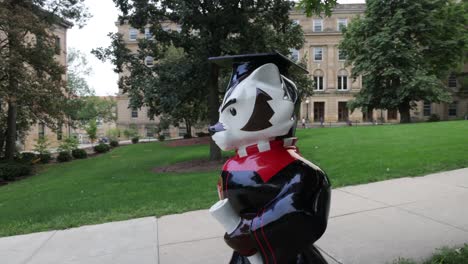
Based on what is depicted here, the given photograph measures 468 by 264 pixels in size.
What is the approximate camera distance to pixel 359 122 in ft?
160

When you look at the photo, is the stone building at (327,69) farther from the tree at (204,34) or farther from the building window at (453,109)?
the tree at (204,34)

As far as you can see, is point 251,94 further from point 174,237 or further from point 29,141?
point 29,141

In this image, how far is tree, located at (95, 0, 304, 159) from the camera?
1052cm

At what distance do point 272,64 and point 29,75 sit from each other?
1653 cm

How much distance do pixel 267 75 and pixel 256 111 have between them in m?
0.22

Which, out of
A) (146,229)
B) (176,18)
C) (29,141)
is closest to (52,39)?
(176,18)

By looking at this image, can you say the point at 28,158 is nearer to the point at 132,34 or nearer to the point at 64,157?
the point at 64,157

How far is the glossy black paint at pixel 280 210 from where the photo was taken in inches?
70.9

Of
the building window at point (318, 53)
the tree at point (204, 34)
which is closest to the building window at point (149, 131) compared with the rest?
the building window at point (318, 53)

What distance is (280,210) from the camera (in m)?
1.81

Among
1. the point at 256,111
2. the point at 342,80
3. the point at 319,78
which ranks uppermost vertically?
the point at 319,78

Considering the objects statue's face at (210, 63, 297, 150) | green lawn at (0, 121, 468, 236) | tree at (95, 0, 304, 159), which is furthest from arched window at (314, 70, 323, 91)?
statue's face at (210, 63, 297, 150)

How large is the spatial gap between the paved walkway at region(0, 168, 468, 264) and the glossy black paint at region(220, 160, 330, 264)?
224cm

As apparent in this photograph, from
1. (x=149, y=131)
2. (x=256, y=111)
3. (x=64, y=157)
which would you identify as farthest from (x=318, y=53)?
(x=256, y=111)
